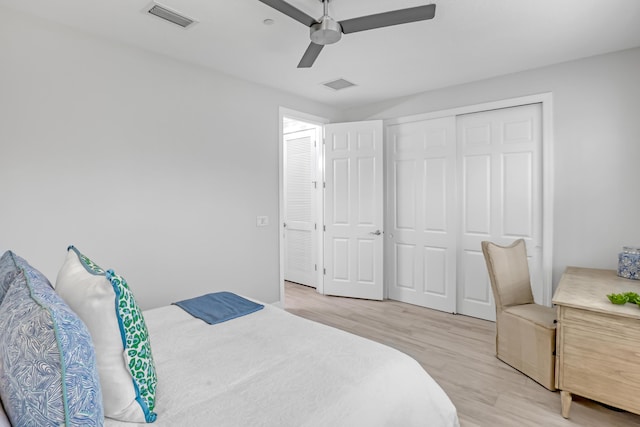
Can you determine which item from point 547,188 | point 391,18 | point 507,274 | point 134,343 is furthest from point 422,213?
point 134,343

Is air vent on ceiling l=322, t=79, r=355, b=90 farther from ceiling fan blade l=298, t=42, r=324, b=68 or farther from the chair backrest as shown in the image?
the chair backrest

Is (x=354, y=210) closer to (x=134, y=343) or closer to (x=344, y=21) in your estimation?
(x=344, y=21)

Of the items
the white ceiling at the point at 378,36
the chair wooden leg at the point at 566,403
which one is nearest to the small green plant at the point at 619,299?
the chair wooden leg at the point at 566,403

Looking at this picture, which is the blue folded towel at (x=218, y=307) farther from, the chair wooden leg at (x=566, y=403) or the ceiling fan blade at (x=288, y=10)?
the chair wooden leg at (x=566, y=403)

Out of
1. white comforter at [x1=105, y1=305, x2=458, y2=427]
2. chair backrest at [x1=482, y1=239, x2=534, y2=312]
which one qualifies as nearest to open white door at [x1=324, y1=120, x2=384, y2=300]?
chair backrest at [x1=482, y1=239, x2=534, y2=312]

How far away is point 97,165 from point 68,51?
84 centimetres

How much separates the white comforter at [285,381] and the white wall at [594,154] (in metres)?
2.55

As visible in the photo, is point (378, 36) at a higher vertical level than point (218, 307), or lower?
higher

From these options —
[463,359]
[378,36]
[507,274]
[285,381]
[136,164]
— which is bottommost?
[463,359]

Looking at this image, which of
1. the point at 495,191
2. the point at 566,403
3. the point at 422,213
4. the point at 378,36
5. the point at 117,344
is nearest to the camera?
the point at 117,344

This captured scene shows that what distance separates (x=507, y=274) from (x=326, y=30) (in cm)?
229

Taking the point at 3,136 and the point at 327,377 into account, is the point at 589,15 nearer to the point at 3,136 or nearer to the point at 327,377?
the point at 327,377

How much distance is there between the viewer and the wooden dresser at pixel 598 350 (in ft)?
6.13

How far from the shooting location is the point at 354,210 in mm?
4453
